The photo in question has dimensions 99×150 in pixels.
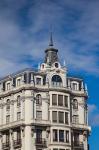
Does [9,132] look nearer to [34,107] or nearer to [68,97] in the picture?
[34,107]

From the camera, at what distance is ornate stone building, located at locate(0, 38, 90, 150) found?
366 feet

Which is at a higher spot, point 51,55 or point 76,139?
point 51,55

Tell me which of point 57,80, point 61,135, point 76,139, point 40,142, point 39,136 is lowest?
point 40,142

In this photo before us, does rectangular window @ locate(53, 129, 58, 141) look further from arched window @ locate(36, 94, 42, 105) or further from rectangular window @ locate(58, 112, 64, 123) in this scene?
arched window @ locate(36, 94, 42, 105)

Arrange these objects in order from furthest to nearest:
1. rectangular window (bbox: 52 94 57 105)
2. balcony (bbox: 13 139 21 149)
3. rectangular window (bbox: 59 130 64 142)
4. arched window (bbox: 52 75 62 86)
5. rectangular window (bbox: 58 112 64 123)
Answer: arched window (bbox: 52 75 62 86)
rectangular window (bbox: 52 94 57 105)
rectangular window (bbox: 58 112 64 123)
balcony (bbox: 13 139 21 149)
rectangular window (bbox: 59 130 64 142)

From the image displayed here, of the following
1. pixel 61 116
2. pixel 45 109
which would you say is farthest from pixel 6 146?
pixel 61 116

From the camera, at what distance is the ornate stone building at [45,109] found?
111688 millimetres

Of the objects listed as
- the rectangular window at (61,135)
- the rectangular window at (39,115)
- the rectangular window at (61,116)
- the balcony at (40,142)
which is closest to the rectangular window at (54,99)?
the rectangular window at (61,116)

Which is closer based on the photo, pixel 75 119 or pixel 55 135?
pixel 55 135

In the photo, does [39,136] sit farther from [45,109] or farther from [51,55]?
[51,55]

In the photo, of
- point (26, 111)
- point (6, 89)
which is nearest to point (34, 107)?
point (26, 111)

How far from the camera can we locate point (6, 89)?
120 metres

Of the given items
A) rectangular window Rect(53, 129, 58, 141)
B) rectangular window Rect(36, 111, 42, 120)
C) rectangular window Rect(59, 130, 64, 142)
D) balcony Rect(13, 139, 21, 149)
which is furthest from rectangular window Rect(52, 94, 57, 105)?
balcony Rect(13, 139, 21, 149)

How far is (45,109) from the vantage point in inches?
4476
